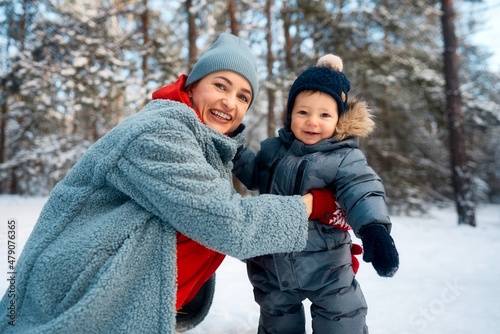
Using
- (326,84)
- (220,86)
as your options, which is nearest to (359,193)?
(326,84)

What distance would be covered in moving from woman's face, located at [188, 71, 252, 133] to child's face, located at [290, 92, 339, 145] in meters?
0.32

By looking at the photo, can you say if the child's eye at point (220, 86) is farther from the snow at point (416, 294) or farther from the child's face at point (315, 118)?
the snow at point (416, 294)

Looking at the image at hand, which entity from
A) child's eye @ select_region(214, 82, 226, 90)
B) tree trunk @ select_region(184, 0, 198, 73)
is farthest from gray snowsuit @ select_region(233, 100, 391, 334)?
tree trunk @ select_region(184, 0, 198, 73)

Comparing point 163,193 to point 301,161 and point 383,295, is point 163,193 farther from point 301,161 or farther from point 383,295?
point 383,295

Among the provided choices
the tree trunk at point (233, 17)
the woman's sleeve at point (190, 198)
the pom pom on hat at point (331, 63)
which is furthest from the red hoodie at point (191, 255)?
the tree trunk at point (233, 17)

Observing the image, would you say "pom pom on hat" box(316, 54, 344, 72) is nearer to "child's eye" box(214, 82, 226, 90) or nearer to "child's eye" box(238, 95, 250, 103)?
"child's eye" box(238, 95, 250, 103)

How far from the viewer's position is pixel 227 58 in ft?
5.85

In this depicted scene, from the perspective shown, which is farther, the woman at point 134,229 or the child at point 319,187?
the child at point 319,187

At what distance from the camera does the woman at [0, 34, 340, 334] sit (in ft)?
3.94

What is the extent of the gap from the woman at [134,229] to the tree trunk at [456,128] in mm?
Result: 8370

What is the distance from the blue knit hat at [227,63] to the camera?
1772 millimetres

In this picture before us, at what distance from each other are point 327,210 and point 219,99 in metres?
0.75

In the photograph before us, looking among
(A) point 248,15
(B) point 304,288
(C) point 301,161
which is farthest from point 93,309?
(A) point 248,15

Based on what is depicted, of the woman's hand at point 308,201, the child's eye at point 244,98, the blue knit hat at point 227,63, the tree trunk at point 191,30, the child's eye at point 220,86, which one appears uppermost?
the tree trunk at point 191,30
